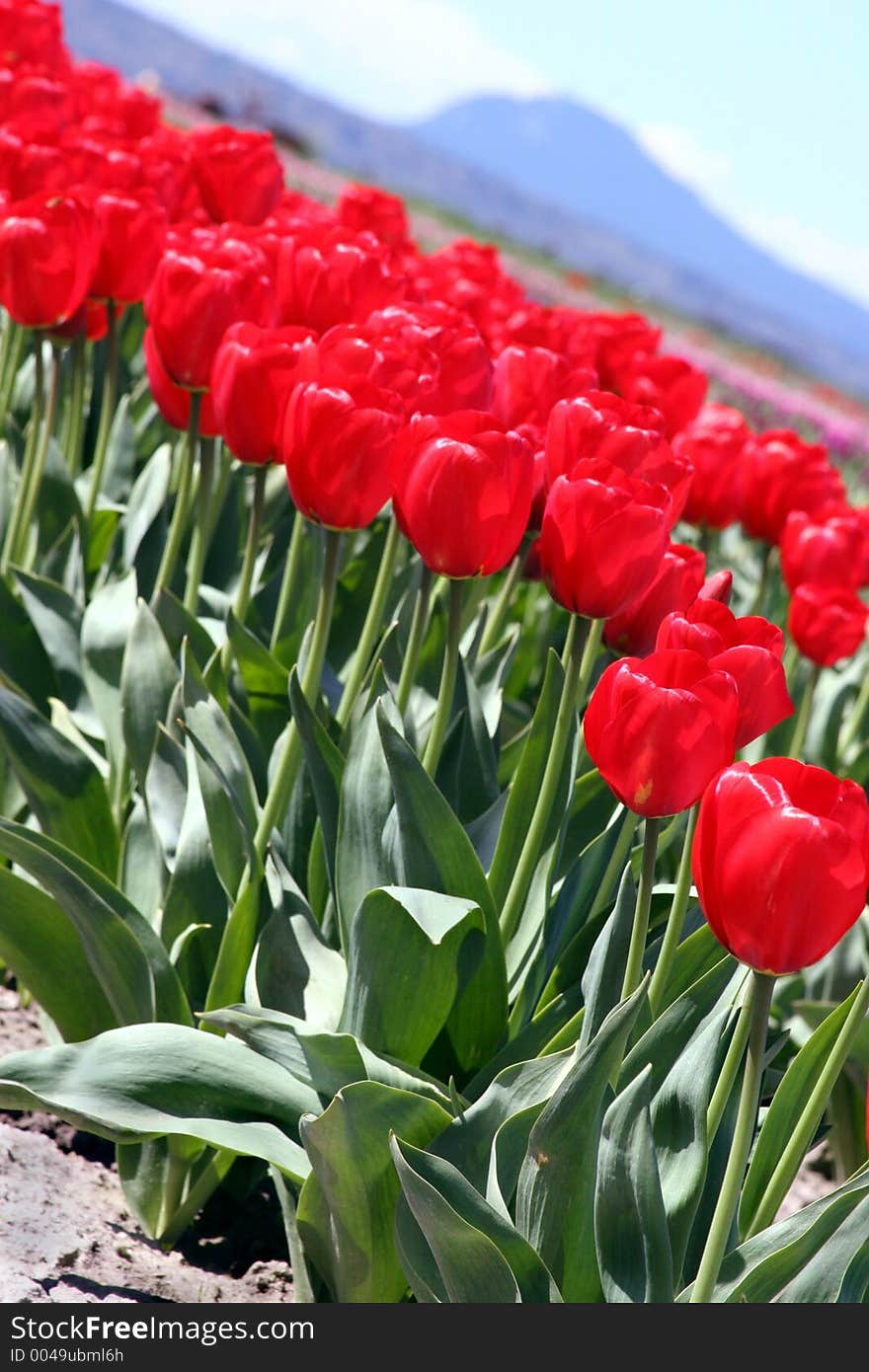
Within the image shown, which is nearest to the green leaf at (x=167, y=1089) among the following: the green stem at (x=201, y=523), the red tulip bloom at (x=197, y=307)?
the green stem at (x=201, y=523)

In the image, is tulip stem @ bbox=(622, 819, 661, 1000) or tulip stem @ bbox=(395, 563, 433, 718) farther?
tulip stem @ bbox=(395, 563, 433, 718)

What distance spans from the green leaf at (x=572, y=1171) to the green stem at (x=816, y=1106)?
17 centimetres

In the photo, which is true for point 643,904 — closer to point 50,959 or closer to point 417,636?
point 417,636

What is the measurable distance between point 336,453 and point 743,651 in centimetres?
61

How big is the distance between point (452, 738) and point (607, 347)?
5.42 ft

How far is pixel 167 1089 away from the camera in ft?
5.06

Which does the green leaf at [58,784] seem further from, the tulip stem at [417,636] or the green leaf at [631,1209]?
the green leaf at [631,1209]

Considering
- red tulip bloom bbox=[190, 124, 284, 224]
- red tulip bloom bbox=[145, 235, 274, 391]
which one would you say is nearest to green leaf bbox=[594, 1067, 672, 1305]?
red tulip bloom bbox=[145, 235, 274, 391]

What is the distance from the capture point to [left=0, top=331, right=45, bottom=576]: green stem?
2.51 metres

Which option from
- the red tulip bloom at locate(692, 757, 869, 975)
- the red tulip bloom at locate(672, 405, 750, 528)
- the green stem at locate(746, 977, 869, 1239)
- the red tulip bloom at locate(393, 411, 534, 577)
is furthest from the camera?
the red tulip bloom at locate(672, 405, 750, 528)

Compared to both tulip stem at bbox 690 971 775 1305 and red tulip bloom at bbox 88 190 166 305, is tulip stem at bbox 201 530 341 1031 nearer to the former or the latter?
tulip stem at bbox 690 971 775 1305

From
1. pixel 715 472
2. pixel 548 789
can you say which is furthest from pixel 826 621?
pixel 548 789

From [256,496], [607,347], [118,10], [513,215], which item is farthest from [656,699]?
[118,10]

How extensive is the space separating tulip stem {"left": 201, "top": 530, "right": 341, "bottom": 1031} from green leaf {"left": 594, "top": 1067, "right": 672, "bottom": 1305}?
643 mm
